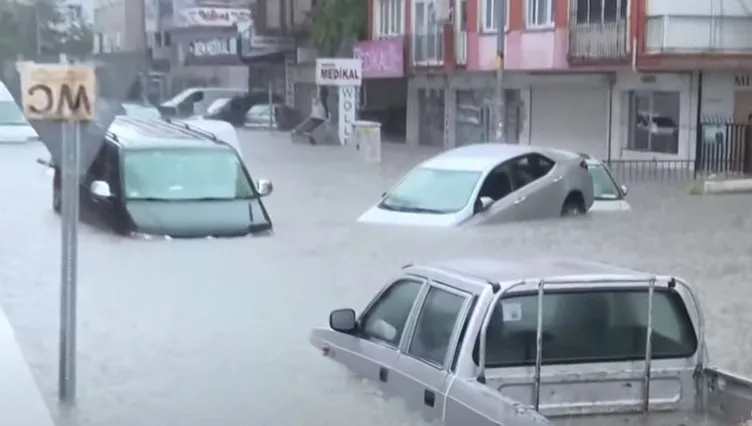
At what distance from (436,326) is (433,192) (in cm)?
1314

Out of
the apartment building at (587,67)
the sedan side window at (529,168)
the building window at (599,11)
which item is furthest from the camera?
the building window at (599,11)

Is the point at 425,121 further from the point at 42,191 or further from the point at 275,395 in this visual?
the point at 275,395

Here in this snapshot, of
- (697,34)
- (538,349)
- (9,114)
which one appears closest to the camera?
(538,349)

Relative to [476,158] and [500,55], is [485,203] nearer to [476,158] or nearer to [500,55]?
[476,158]

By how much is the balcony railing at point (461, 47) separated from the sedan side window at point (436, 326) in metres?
33.4

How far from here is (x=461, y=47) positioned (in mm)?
→ 41656

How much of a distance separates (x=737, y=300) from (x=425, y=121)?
111 ft

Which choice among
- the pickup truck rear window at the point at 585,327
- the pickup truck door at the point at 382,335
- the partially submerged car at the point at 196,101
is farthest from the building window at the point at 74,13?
the pickup truck rear window at the point at 585,327

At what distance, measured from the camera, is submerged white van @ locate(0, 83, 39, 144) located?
4041 cm

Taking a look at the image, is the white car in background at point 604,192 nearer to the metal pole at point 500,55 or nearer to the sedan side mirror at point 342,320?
the metal pole at point 500,55

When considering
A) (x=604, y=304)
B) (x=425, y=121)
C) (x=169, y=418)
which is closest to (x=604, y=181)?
(x=169, y=418)

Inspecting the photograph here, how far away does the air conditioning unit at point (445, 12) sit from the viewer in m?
42.4

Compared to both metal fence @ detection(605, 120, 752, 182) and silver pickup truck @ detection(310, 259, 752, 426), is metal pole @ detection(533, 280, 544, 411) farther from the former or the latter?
metal fence @ detection(605, 120, 752, 182)

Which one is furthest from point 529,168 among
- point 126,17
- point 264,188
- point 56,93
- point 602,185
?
point 126,17
